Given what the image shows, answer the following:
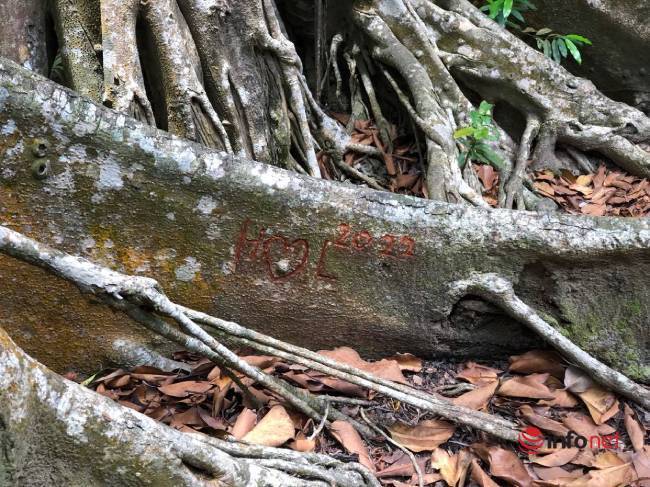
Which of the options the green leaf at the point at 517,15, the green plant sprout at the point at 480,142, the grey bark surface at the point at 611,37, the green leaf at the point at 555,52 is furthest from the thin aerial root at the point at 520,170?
the grey bark surface at the point at 611,37

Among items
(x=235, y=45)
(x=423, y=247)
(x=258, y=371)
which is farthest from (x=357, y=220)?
(x=235, y=45)

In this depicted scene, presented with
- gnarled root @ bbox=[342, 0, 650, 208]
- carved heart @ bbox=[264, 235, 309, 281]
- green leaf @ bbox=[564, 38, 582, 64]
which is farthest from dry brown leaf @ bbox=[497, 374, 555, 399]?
green leaf @ bbox=[564, 38, 582, 64]

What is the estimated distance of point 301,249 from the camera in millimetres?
2512

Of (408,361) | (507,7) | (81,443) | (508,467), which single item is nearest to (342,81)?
(507,7)

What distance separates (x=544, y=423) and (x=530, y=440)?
0.35 feet

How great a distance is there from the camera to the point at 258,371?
2.18m

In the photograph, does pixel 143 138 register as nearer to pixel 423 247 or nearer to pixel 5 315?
pixel 5 315

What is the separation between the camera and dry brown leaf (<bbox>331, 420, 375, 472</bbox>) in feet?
7.07

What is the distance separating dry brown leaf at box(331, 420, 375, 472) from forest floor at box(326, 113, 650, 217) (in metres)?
1.94

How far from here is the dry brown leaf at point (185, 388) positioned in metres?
2.33

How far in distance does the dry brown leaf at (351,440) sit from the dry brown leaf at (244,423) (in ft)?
0.89

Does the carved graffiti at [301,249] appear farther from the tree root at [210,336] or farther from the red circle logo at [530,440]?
the red circle logo at [530,440]

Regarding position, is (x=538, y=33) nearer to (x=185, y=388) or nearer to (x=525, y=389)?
(x=525, y=389)

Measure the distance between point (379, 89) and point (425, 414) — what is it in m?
2.61
